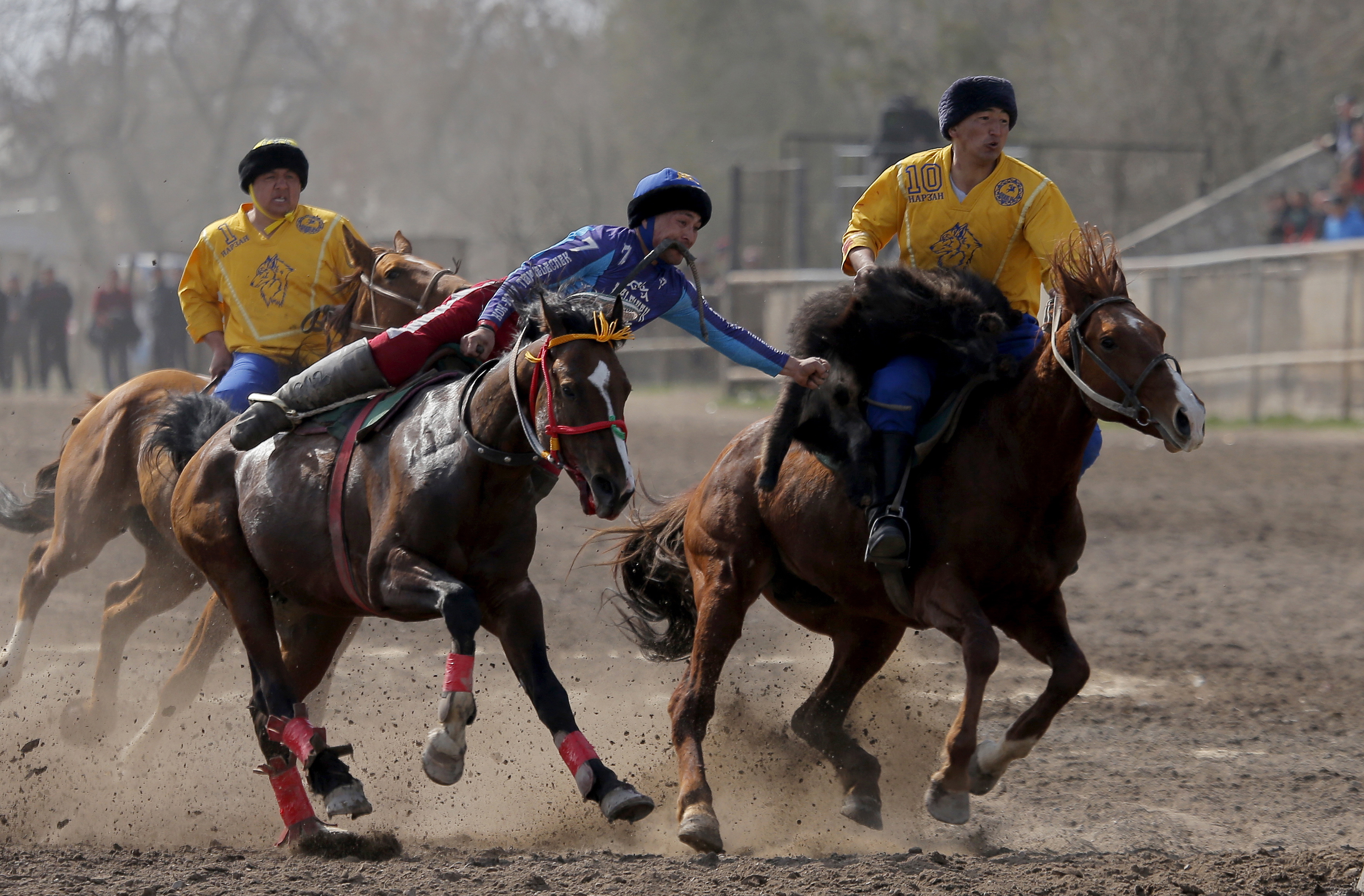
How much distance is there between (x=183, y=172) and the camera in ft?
144

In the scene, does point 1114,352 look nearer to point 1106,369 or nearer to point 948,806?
point 1106,369

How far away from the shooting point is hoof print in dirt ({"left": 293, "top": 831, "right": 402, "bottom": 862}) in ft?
14.6

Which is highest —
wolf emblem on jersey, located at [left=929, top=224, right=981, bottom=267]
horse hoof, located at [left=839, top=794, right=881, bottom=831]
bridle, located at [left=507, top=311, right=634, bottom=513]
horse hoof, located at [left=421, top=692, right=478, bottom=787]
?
wolf emblem on jersey, located at [left=929, top=224, right=981, bottom=267]

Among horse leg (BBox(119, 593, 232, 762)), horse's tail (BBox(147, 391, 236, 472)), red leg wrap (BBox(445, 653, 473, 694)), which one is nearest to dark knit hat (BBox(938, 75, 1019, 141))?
red leg wrap (BBox(445, 653, 473, 694))

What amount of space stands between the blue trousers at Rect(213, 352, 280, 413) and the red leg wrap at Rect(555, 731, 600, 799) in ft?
6.89

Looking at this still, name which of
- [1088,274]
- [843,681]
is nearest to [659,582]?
[843,681]

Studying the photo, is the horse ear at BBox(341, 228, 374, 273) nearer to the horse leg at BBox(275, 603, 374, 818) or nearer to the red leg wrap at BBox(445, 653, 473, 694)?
the horse leg at BBox(275, 603, 374, 818)

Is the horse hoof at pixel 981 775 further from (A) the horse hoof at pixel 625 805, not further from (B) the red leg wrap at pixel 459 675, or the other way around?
(B) the red leg wrap at pixel 459 675

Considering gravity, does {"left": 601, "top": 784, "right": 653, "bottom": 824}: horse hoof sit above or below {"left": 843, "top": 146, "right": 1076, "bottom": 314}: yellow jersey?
below

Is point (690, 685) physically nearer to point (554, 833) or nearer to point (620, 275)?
point (554, 833)

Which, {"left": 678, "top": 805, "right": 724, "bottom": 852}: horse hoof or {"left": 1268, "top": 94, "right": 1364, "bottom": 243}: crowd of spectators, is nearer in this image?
{"left": 678, "top": 805, "right": 724, "bottom": 852}: horse hoof

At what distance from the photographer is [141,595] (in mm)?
6359

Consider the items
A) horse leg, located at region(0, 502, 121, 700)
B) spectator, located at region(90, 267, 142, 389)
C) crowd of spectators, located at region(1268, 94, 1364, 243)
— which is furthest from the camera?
spectator, located at region(90, 267, 142, 389)

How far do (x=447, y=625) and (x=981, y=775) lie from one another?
1565 mm
